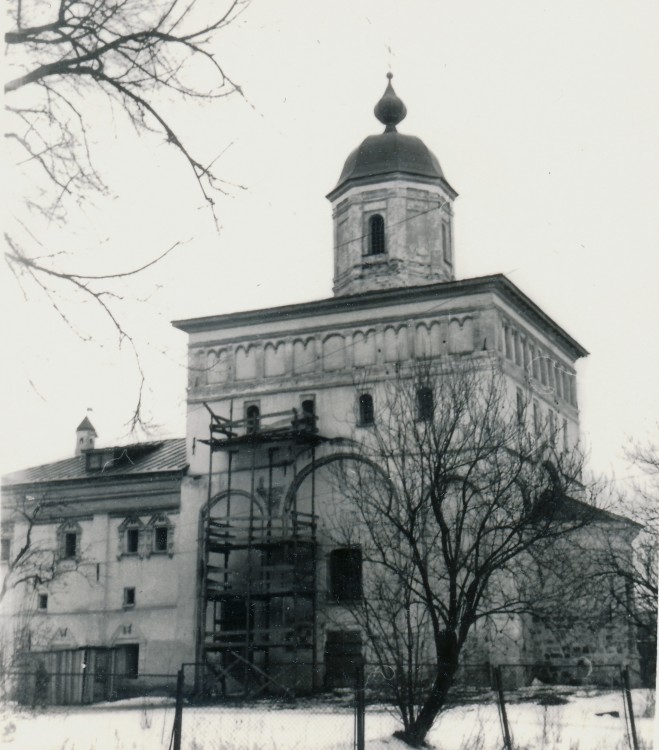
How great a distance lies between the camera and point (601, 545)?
2317cm

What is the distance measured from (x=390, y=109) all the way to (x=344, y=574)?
1079 centimetres

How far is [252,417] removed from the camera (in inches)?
1019

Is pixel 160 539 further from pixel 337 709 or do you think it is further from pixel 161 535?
pixel 337 709

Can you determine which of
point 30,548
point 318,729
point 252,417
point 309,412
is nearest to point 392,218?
point 309,412

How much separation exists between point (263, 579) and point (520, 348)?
820 centimetres

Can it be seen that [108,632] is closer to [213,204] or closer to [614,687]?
[614,687]

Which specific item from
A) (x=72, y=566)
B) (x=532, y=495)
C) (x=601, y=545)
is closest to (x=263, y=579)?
(x=72, y=566)

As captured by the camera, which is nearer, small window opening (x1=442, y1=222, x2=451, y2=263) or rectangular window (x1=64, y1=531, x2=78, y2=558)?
small window opening (x1=442, y1=222, x2=451, y2=263)

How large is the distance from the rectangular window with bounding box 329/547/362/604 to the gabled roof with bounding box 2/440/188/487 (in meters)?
4.80

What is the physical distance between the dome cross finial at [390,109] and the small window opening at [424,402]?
4.99 metres

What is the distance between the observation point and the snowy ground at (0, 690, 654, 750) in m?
12.8

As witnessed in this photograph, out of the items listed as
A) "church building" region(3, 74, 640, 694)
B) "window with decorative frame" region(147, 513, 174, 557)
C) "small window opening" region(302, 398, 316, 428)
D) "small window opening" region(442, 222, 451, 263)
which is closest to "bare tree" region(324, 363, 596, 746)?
"church building" region(3, 74, 640, 694)

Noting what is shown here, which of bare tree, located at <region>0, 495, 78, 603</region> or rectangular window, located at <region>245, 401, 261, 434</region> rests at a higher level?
rectangular window, located at <region>245, 401, 261, 434</region>

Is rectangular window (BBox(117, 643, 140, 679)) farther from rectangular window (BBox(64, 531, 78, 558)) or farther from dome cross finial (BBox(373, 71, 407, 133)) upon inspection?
dome cross finial (BBox(373, 71, 407, 133))
